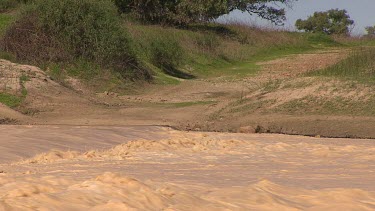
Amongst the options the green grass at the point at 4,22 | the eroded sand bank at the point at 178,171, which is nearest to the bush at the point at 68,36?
the green grass at the point at 4,22

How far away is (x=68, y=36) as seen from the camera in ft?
71.8

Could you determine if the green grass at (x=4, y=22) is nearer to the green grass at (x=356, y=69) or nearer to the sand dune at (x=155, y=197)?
the green grass at (x=356, y=69)

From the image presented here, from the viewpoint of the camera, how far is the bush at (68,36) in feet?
70.6

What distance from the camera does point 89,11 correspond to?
22.5m

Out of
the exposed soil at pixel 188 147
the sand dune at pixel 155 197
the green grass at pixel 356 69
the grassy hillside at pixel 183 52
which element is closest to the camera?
the sand dune at pixel 155 197

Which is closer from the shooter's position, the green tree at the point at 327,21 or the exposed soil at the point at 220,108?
the exposed soil at the point at 220,108

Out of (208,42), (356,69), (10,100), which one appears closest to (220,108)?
(356,69)

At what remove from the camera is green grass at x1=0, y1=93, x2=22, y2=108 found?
54.5ft

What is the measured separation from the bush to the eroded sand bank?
27.6 ft

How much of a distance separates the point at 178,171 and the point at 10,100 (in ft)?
33.5

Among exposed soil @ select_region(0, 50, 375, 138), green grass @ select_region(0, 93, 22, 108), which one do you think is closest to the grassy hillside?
exposed soil @ select_region(0, 50, 375, 138)

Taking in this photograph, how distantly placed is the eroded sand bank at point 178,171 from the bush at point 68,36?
Result: 841 cm

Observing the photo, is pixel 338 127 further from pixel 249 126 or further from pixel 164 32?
pixel 164 32

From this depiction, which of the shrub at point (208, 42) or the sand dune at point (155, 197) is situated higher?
the sand dune at point (155, 197)
